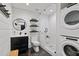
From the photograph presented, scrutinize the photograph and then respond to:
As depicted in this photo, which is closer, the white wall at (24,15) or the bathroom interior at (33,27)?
the bathroom interior at (33,27)

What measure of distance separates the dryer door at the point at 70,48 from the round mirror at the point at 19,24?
2.43 m

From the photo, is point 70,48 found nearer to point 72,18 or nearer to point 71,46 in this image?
point 71,46

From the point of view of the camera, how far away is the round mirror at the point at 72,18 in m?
1.21

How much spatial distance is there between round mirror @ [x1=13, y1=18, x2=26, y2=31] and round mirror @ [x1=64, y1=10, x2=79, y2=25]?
7.88ft

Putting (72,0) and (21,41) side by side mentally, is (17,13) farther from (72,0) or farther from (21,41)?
(72,0)

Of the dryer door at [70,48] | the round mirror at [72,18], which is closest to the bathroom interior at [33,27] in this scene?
the dryer door at [70,48]

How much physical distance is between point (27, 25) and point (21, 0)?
296 cm

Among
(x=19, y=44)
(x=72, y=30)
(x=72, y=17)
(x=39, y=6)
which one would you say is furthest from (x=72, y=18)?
(x=19, y=44)

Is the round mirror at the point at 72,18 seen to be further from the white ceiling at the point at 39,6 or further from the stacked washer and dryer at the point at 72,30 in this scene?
the white ceiling at the point at 39,6

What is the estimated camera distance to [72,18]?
1.33 meters

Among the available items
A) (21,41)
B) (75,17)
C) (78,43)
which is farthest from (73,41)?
(21,41)

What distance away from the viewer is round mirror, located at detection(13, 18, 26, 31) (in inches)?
130

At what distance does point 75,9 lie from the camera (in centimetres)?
119

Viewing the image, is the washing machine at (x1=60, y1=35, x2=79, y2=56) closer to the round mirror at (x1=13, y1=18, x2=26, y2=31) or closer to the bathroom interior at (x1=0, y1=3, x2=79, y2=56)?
the bathroom interior at (x1=0, y1=3, x2=79, y2=56)
